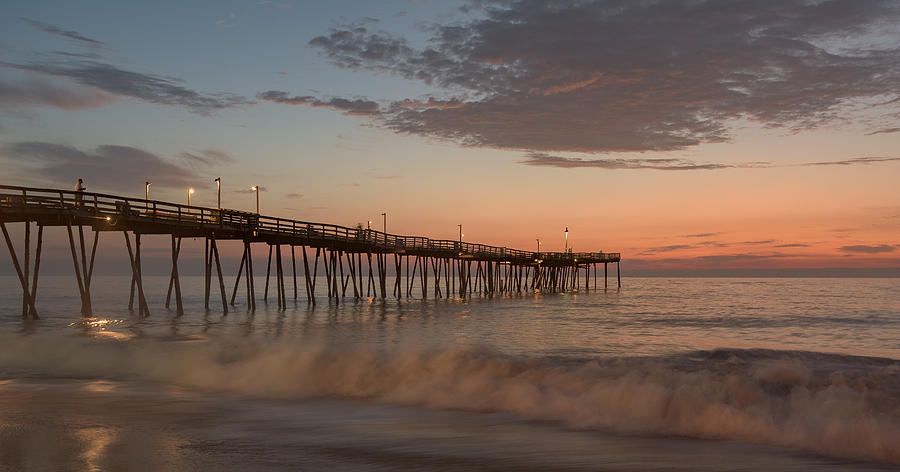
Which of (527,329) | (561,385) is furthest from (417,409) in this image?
(527,329)

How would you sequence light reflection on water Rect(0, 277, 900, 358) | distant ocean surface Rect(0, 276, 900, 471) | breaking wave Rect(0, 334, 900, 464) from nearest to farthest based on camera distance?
distant ocean surface Rect(0, 276, 900, 471) < breaking wave Rect(0, 334, 900, 464) < light reflection on water Rect(0, 277, 900, 358)

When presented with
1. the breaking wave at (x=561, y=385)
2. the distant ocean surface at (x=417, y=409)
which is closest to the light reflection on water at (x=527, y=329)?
the distant ocean surface at (x=417, y=409)

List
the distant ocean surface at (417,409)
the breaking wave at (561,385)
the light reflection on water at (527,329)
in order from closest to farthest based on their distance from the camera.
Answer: the distant ocean surface at (417,409), the breaking wave at (561,385), the light reflection on water at (527,329)

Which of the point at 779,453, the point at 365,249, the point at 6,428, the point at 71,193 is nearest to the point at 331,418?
the point at 6,428

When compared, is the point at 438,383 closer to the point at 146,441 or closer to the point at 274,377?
the point at 274,377

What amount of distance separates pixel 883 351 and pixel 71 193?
34.2 metres

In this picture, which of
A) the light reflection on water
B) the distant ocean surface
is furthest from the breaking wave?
the light reflection on water

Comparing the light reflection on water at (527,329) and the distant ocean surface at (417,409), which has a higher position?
the distant ocean surface at (417,409)

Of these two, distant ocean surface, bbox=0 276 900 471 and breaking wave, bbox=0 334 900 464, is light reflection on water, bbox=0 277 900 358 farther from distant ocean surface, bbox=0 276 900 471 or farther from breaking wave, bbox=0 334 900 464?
breaking wave, bbox=0 334 900 464

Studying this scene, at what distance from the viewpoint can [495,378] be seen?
50.5 ft

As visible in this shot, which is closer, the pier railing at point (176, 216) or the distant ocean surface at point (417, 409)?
the distant ocean surface at point (417, 409)

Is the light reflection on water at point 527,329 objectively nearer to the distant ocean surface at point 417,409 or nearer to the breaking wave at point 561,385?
the distant ocean surface at point 417,409

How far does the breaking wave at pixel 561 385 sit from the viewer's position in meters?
11.1

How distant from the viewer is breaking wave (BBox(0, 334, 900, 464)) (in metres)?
A: 11.1
